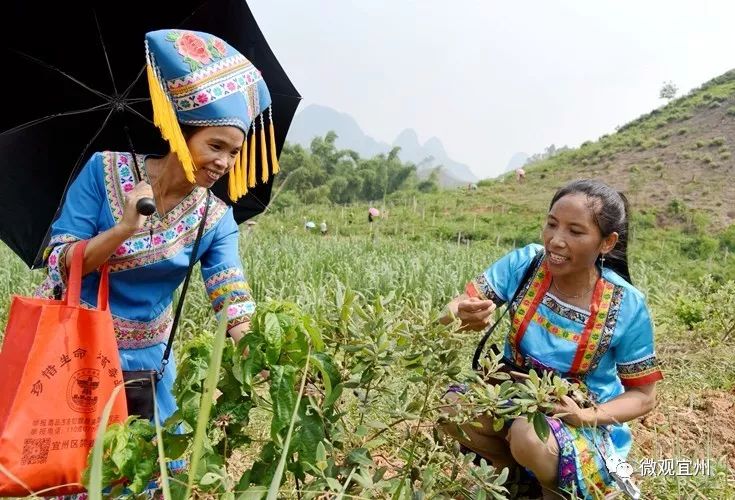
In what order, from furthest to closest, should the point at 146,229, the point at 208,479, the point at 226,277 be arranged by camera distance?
the point at 226,277 < the point at 146,229 < the point at 208,479

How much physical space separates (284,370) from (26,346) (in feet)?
1.73

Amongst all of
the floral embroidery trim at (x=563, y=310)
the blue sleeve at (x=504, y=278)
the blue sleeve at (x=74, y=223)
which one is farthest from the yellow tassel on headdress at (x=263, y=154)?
the floral embroidery trim at (x=563, y=310)

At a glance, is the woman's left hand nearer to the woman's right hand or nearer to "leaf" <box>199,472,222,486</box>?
"leaf" <box>199,472,222,486</box>

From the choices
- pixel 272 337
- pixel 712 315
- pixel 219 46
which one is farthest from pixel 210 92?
pixel 712 315

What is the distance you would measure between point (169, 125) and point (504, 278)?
4.06 ft

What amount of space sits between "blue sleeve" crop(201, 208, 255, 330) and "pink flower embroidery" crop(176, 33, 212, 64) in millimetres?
428

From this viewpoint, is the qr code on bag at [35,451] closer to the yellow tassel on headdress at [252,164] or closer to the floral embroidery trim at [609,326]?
the yellow tassel on headdress at [252,164]

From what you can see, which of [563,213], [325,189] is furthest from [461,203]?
[563,213]

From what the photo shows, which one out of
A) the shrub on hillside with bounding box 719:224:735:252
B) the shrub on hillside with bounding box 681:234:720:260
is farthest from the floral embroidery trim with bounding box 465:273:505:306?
the shrub on hillside with bounding box 719:224:735:252

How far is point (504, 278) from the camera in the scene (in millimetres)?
2102

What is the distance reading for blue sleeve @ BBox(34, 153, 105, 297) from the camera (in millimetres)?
1366

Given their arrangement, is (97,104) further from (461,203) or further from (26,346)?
(461,203)

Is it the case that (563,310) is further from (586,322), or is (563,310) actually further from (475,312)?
(475,312)

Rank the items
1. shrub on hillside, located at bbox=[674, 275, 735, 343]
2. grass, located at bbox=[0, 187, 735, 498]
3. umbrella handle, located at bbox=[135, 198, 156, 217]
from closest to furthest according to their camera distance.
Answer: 1. umbrella handle, located at bbox=[135, 198, 156, 217]
2. grass, located at bbox=[0, 187, 735, 498]
3. shrub on hillside, located at bbox=[674, 275, 735, 343]
